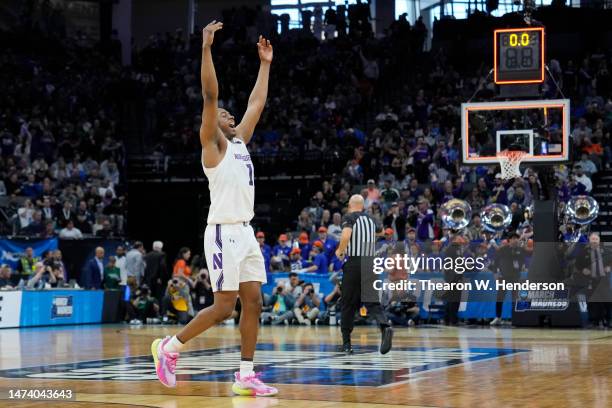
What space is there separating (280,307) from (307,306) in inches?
26.2

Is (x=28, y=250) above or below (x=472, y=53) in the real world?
below

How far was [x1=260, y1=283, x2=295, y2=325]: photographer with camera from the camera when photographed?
2448 cm

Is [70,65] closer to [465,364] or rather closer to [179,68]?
[179,68]

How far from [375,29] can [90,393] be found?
31.2 m

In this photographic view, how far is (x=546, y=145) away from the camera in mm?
21359

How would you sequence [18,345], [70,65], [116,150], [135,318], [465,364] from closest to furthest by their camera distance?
[465,364]
[18,345]
[135,318]
[116,150]
[70,65]

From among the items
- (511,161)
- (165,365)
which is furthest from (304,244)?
(165,365)

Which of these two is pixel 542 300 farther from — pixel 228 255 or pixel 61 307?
pixel 228 255

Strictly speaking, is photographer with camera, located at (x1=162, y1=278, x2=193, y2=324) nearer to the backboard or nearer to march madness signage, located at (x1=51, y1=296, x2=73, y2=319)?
march madness signage, located at (x1=51, y1=296, x2=73, y2=319)

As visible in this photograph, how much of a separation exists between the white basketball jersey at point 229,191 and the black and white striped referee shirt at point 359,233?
5373 mm

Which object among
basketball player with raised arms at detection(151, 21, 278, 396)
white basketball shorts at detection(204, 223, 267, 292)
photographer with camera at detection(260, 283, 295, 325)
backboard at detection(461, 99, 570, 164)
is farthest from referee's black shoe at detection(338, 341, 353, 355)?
photographer with camera at detection(260, 283, 295, 325)

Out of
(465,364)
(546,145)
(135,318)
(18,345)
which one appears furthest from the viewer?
(135,318)

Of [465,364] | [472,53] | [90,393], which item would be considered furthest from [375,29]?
[90,393]

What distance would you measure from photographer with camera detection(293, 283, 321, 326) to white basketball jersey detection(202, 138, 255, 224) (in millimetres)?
14973
